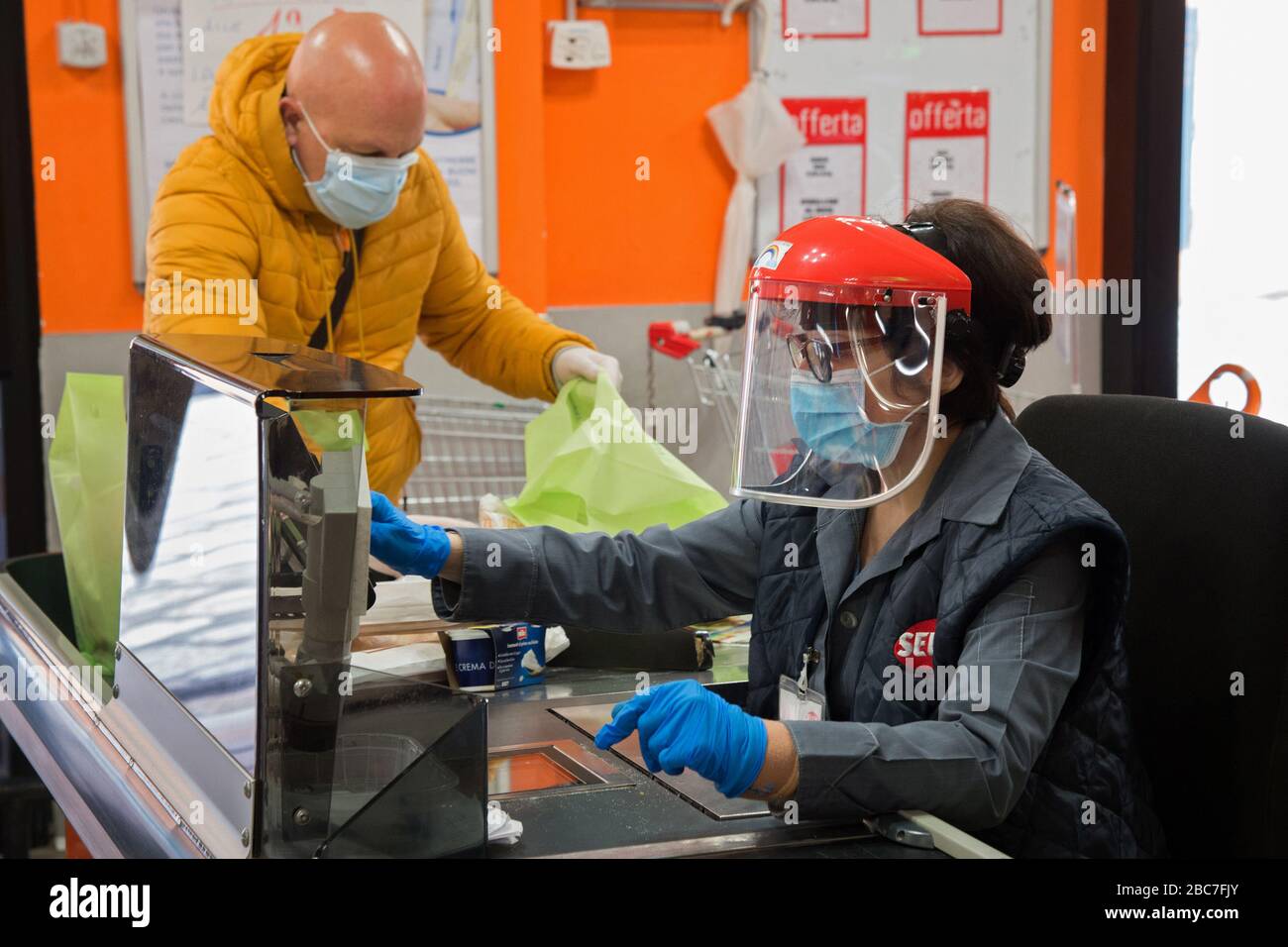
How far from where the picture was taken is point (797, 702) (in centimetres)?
167

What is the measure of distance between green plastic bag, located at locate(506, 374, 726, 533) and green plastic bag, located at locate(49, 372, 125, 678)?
2.31ft

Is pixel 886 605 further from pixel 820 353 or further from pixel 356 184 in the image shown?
pixel 356 184

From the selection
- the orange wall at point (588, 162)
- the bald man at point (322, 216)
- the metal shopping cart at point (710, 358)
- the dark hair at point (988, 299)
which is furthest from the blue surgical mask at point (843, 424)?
the orange wall at point (588, 162)

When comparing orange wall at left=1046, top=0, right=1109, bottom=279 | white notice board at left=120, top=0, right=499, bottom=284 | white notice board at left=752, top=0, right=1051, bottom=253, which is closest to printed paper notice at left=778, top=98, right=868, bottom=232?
white notice board at left=752, top=0, right=1051, bottom=253

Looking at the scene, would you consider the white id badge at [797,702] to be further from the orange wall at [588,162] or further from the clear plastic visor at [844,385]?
the orange wall at [588,162]

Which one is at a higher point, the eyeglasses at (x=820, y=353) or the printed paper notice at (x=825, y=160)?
the printed paper notice at (x=825, y=160)

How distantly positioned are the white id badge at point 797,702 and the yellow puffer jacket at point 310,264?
3.94 ft

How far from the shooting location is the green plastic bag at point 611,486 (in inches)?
90.9

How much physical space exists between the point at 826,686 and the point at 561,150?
3335 millimetres

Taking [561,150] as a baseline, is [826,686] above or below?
below

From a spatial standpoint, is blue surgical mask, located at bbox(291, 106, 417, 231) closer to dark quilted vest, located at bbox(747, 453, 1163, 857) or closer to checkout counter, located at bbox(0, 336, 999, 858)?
checkout counter, located at bbox(0, 336, 999, 858)
